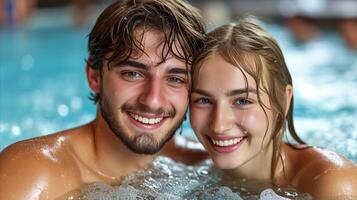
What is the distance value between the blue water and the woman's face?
49.0 inches

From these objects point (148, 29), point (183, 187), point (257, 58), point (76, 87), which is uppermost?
point (148, 29)

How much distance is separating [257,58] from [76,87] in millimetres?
4245

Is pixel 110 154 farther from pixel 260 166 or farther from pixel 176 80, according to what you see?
pixel 260 166

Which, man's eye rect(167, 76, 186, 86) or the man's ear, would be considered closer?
man's eye rect(167, 76, 186, 86)

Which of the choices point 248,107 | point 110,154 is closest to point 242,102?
point 248,107

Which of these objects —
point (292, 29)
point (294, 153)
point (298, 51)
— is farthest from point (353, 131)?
point (292, 29)

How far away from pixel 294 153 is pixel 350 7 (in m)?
7.84

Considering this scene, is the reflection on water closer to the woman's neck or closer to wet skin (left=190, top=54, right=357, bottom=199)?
the woman's neck

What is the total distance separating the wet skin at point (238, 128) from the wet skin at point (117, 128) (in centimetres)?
11

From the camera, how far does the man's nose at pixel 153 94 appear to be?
2.83 metres

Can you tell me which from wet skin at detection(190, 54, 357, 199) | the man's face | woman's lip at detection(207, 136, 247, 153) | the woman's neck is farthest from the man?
the woman's neck

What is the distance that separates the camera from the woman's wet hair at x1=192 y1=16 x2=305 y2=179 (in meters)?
2.89

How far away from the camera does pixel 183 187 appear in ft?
10.7

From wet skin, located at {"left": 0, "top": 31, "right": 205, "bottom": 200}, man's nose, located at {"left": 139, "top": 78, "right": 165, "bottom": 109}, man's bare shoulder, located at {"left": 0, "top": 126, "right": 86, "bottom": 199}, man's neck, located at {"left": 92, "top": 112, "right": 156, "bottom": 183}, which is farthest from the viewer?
man's neck, located at {"left": 92, "top": 112, "right": 156, "bottom": 183}
